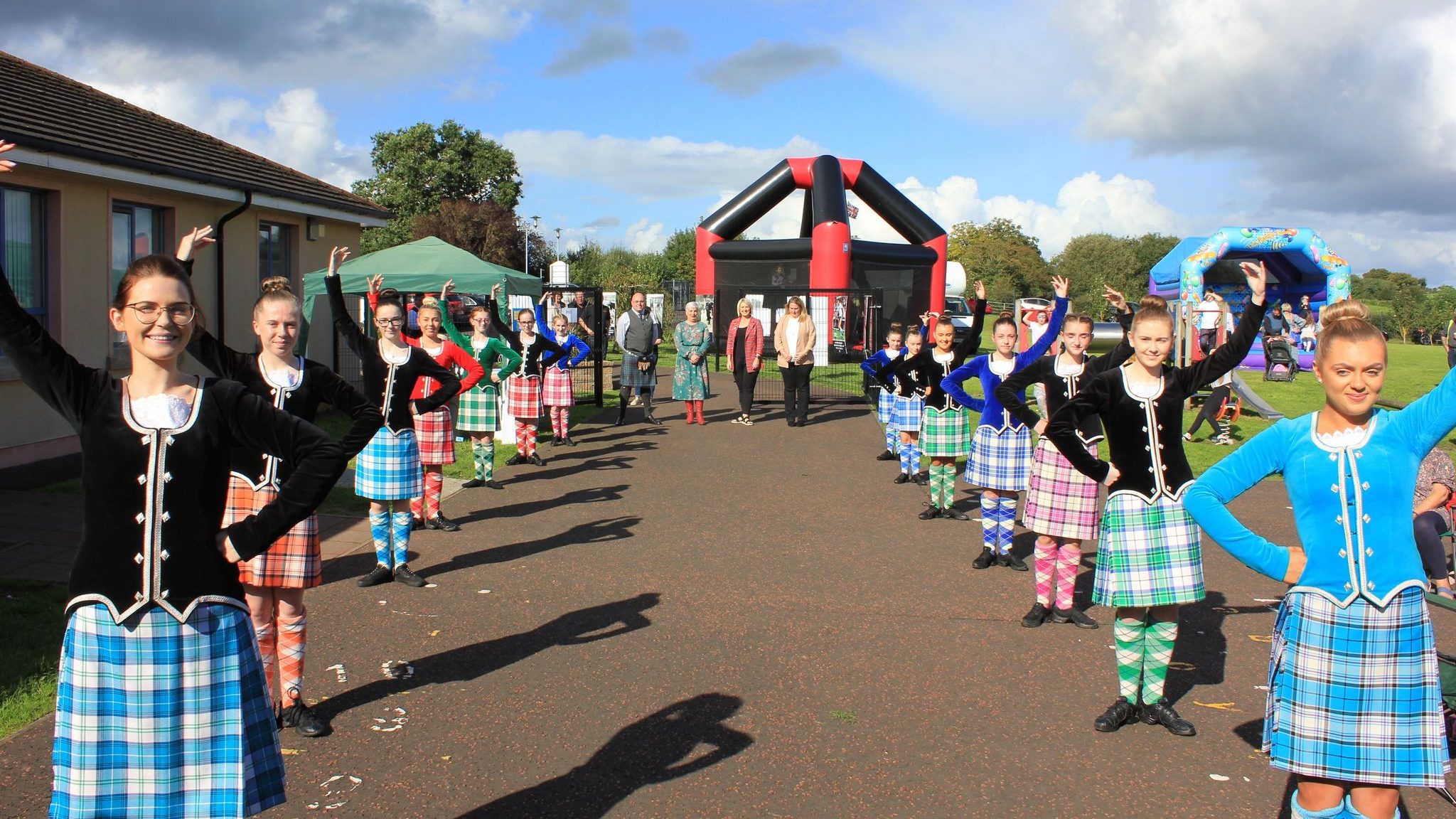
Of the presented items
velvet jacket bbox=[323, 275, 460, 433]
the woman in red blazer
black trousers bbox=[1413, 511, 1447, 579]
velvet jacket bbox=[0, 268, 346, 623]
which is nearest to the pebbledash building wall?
velvet jacket bbox=[323, 275, 460, 433]

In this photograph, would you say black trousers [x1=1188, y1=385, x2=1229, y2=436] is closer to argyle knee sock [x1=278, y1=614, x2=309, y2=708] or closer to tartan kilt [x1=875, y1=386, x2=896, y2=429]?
tartan kilt [x1=875, y1=386, x2=896, y2=429]

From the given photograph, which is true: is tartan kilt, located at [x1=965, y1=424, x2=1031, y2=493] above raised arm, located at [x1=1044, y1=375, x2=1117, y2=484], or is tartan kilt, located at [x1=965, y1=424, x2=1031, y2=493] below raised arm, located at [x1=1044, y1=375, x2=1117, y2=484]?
below

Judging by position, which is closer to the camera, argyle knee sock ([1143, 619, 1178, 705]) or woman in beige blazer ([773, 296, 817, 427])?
argyle knee sock ([1143, 619, 1178, 705])

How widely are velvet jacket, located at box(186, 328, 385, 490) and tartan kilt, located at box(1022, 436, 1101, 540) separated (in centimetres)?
364

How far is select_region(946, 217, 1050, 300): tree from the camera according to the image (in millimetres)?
80688

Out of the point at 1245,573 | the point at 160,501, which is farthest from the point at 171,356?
the point at 1245,573

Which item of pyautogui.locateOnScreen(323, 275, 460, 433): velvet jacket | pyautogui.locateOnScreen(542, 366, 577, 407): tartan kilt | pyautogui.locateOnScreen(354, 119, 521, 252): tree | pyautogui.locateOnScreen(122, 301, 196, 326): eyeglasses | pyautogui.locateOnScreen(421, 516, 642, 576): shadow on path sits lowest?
pyautogui.locateOnScreen(421, 516, 642, 576): shadow on path

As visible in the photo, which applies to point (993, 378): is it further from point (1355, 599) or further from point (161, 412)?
point (161, 412)

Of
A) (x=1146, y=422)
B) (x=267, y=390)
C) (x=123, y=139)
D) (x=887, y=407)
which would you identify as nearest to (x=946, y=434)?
(x=887, y=407)

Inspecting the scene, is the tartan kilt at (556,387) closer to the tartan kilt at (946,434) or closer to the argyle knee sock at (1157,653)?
the tartan kilt at (946,434)

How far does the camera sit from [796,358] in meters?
17.3

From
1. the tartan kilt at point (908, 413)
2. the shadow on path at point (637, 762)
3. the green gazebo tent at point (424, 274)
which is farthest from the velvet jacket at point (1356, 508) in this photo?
the green gazebo tent at point (424, 274)

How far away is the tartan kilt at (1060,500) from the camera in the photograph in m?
5.90

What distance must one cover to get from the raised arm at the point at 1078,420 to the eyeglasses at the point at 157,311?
357 cm
